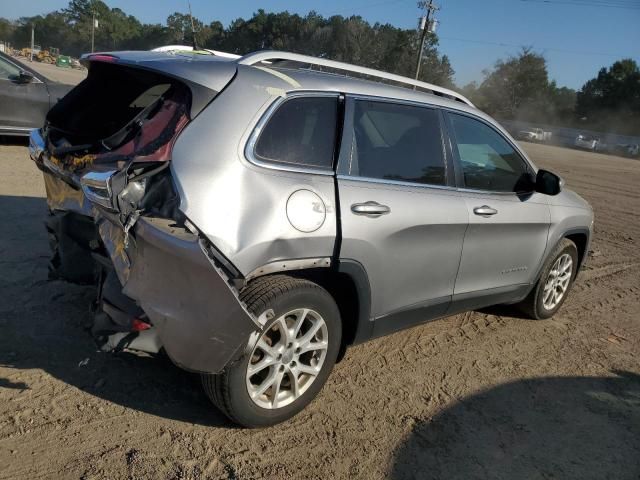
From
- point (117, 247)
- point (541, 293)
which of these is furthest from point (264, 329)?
point (541, 293)

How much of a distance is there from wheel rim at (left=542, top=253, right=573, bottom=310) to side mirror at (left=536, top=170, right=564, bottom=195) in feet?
2.72

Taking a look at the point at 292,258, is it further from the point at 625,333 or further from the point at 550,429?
the point at 625,333

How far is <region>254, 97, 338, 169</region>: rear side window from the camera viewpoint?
9.33 ft

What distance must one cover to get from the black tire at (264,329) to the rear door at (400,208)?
30 centimetres

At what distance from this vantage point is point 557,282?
5062 mm

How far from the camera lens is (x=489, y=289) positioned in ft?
13.7

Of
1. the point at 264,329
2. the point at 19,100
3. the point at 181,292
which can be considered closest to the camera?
the point at 181,292

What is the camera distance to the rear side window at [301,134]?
284 centimetres

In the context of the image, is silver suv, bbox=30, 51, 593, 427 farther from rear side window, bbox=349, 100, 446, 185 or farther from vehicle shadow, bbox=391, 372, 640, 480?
vehicle shadow, bbox=391, 372, 640, 480

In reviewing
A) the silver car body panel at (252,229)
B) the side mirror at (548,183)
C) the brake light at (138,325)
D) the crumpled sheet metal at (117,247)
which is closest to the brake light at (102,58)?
the silver car body panel at (252,229)

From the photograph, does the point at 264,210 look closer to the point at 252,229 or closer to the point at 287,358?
the point at 252,229

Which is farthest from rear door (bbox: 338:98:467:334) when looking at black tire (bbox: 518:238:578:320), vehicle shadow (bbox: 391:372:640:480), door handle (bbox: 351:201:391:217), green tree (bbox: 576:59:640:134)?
green tree (bbox: 576:59:640:134)

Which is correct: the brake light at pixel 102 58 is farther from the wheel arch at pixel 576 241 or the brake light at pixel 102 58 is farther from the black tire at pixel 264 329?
the wheel arch at pixel 576 241

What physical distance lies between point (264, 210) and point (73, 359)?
1.69 meters
